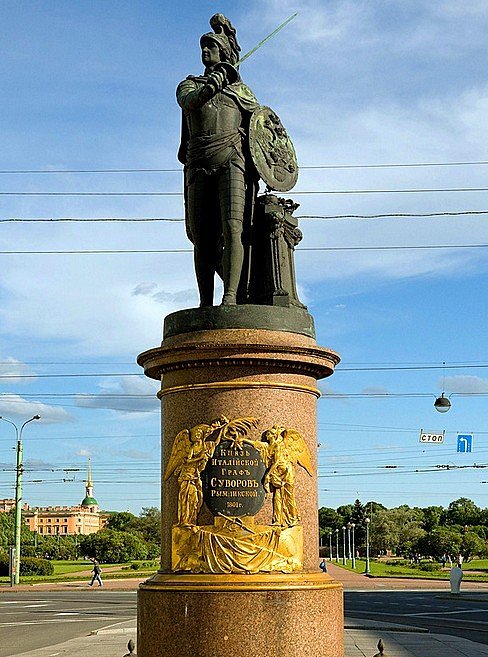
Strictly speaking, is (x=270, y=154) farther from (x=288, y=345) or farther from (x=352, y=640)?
(x=352, y=640)

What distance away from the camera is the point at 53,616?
2912cm

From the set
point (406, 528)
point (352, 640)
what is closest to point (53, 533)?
point (406, 528)

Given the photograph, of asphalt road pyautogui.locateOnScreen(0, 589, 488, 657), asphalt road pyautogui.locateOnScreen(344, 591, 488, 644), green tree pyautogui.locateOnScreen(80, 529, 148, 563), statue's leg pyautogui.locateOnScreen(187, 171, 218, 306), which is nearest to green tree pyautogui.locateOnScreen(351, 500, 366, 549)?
green tree pyautogui.locateOnScreen(80, 529, 148, 563)

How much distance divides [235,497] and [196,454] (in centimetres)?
54

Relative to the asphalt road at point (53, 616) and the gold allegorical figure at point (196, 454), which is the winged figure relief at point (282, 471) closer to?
the gold allegorical figure at point (196, 454)

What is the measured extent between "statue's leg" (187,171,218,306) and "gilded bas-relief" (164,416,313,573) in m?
1.97

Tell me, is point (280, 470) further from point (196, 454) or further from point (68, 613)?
point (68, 613)

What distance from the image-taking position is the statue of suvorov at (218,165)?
32.2 feet

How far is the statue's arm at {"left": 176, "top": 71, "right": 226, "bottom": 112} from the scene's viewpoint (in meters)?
9.63

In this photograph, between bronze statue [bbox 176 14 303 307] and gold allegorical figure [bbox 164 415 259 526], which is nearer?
gold allegorical figure [bbox 164 415 259 526]

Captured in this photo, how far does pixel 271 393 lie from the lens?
8.97 m

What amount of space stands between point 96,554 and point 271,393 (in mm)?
91435

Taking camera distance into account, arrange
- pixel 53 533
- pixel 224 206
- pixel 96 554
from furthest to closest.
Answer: pixel 53 533 < pixel 96 554 < pixel 224 206

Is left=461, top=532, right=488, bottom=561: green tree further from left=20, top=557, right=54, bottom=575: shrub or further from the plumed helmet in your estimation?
the plumed helmet
